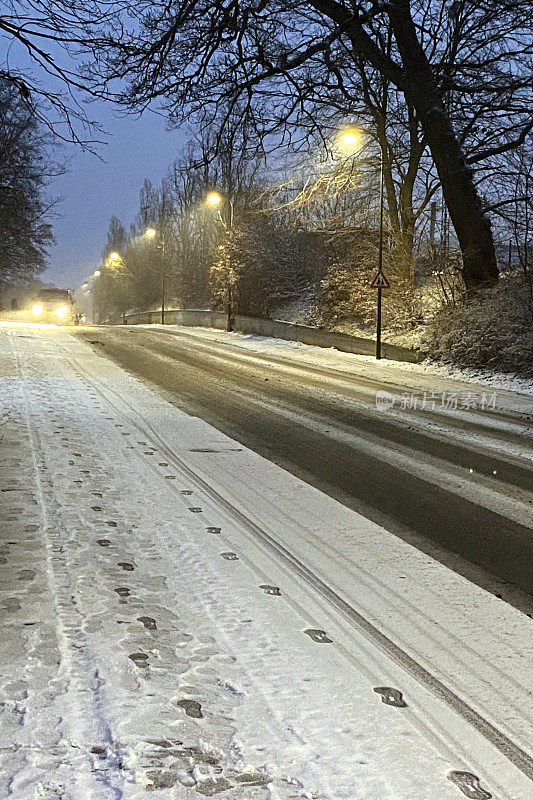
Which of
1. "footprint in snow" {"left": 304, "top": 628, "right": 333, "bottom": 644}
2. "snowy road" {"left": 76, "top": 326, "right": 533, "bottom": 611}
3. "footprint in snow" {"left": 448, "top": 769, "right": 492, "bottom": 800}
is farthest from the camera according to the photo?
"snowy road" {"left": 76, "top": 326, "right": 533, "bottom": 611}

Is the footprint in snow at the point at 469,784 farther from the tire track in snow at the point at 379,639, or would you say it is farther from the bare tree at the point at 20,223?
the bare tree at the point at 20,223

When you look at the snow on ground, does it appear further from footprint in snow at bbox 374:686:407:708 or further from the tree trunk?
footprint in snow at bbox 374:686:407:708

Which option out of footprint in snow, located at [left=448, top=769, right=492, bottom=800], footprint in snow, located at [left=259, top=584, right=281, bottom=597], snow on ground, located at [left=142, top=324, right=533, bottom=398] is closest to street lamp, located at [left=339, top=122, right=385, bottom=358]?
snow on ground, located at [left=142, top=324, right=533, bottom=398]

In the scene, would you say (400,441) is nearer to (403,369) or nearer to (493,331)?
(493,331)

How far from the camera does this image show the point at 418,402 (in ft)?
40.2

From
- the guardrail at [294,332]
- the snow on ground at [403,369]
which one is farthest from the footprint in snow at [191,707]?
the guardrail at [294,332]

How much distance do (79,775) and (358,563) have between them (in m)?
2.46

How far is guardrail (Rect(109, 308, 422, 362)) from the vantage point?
2069cm

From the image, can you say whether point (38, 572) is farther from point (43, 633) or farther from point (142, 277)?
point (142, 277)

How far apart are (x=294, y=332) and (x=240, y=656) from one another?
991 inches

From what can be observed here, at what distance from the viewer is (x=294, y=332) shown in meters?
27.8

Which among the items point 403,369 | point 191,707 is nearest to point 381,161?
point 403,369

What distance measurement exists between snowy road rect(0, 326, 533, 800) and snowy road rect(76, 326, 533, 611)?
0.45 meters

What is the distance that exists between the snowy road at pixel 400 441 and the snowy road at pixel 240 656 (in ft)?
1.48
